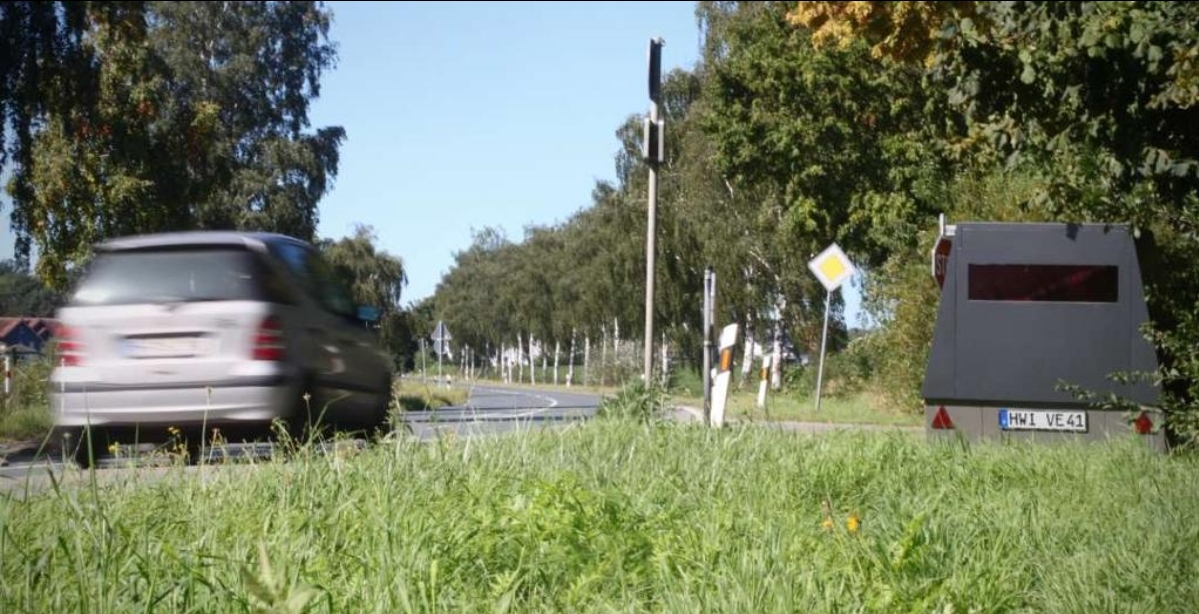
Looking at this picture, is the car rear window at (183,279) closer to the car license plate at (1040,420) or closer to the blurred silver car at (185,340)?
the blurred silver car at (185,340)

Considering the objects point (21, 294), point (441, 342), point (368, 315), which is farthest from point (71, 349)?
point (21, 294)

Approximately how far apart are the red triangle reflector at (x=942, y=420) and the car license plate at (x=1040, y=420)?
0.47 m

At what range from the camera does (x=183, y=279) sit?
36.5 ft

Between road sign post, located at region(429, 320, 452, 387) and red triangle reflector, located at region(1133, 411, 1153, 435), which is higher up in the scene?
road sign post, located at region(429, 320, 452, 387)

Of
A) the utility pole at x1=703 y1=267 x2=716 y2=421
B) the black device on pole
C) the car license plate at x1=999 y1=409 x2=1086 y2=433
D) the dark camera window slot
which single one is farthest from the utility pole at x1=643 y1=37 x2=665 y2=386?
the car license plate at x1=999 y1=409 x2=1086 y2=433

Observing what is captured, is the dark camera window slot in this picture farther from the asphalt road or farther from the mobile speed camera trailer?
the asphalt road

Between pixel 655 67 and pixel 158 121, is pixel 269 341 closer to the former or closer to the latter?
pixel 655 67

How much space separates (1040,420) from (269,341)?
22.0 ft

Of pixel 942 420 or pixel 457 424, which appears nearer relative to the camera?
pixel 457 424

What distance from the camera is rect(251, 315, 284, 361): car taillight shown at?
10945 millimetres

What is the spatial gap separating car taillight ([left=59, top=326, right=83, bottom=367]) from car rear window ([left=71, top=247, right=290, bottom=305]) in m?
0.26

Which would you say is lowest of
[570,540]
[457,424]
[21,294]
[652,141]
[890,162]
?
[570,540]

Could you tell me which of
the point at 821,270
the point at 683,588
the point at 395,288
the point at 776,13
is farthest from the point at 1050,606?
the point at 395,288

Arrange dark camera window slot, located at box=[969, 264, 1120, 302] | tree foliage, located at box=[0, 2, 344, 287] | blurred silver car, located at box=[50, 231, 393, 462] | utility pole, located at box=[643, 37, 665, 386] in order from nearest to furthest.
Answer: blurred silver car, located at box=[50, 231, 393, 462]
dark camera window slot, located at box=[969, 264, 1120, 302]
utility pole, located at box=[643, 37, 665, 386]
tree foliage, located at box=[0, 2, 344, 287]
